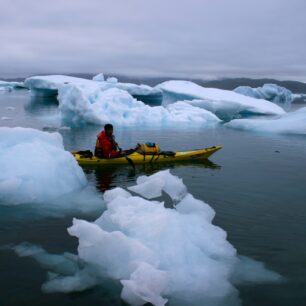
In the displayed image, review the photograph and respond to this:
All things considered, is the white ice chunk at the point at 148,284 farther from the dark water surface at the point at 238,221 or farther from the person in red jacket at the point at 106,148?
the person in red jacket at the point at 106,148

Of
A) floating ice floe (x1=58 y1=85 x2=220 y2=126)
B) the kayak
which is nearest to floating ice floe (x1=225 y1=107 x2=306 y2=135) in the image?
floating ice floe (x1=58 y1=85 x2=220 y2=126)

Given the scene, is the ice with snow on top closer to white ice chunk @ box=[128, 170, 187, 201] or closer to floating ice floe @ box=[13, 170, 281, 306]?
white ice chunk @ box=[128, 170, 187, 201]

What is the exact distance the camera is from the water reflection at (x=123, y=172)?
10.7 meters

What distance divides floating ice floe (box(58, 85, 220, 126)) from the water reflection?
1208cm

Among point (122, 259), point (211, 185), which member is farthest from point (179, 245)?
point (211, 185)

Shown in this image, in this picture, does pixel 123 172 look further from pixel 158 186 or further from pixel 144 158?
pixel 158 186

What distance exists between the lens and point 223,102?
29.9 metres

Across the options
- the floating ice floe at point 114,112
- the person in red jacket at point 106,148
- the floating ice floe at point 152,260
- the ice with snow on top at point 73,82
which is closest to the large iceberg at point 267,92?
the ice with snow on top at point 73,82

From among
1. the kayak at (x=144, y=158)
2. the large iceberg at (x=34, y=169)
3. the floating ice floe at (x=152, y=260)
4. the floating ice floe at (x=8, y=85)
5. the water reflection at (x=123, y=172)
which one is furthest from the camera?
the floating ice floe at (x=8, y=85)

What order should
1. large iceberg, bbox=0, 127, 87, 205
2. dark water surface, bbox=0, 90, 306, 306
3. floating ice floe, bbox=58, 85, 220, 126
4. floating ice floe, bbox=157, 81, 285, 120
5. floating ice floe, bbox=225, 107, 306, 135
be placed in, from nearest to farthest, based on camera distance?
dark water surface, bbox=0, 90, 306, 306
large iceberg, bbox=0, 127, 87, 205
floating ice floe, bbox=225, 107, 306, 135
floating ice floe, bbox=58, 85, 220, 126
floating ice floe, bbox=157, 81, 285, 120

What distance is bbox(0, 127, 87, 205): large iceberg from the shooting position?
802 centimetres

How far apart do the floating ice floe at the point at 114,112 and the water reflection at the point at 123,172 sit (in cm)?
1208

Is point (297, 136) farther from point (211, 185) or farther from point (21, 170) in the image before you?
point (21, 170)

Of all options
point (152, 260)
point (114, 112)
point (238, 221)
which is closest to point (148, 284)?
point (152, 260)
